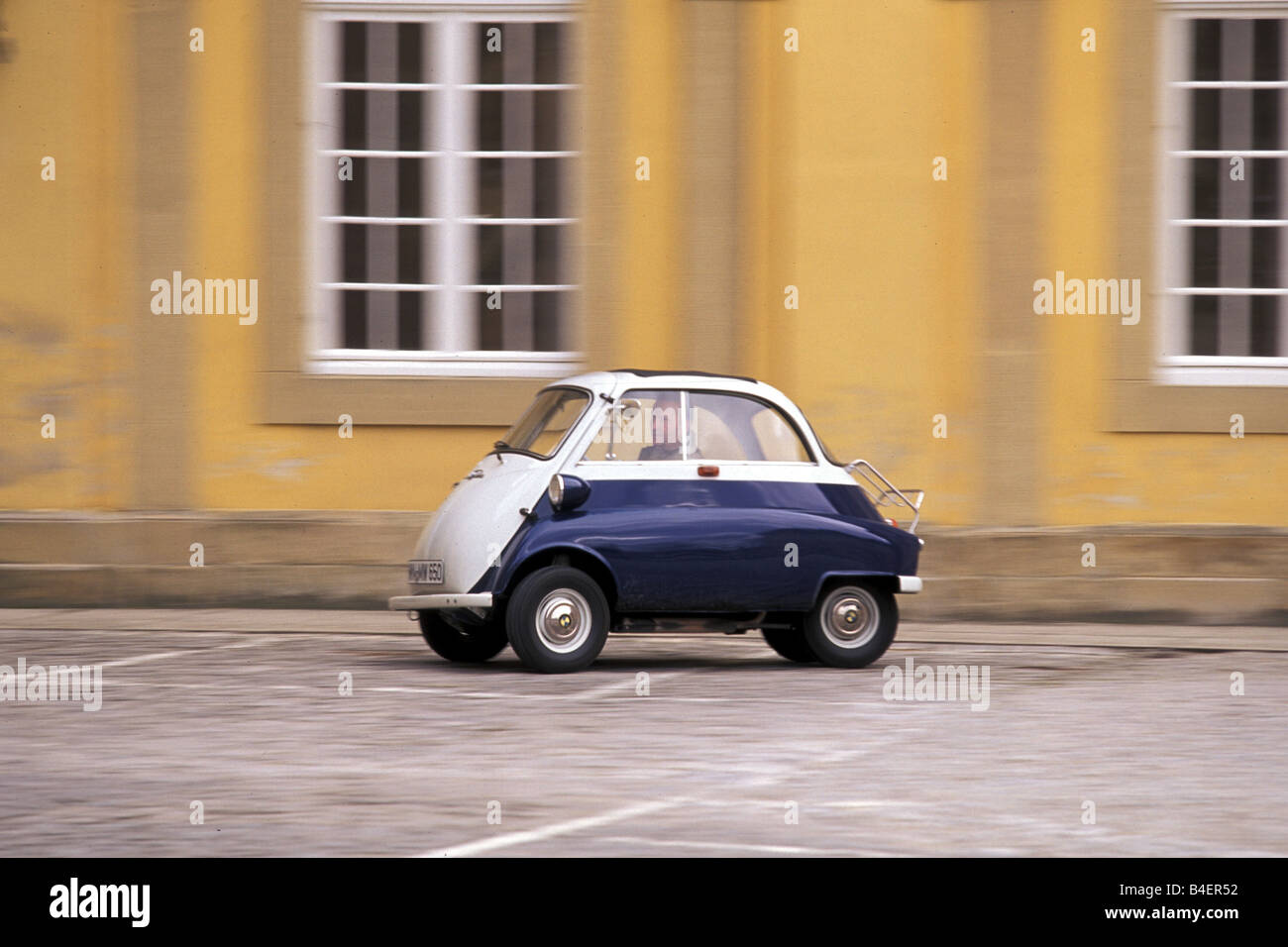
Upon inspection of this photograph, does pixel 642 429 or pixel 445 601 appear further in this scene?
pixel 642 429

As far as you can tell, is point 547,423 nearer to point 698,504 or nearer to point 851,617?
point 698,504

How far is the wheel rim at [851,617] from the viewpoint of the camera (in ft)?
35.5

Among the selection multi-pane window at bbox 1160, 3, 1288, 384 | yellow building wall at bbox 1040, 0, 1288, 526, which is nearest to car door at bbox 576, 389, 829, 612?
yellow building wall at bbox 1040, 0, 1288, 526

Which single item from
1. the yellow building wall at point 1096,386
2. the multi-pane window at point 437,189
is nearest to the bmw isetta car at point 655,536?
the multi-pane window at point 437,189

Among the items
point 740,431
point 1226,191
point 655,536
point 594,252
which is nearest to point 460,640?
point 655,536

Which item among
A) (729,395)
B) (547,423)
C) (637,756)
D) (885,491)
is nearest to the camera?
(637,756)

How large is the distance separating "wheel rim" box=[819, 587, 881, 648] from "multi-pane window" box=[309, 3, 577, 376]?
4383 millimetres

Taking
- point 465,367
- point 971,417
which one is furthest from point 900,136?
point 465,367

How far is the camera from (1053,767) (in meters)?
7.50

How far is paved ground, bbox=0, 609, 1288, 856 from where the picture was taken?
6.11m

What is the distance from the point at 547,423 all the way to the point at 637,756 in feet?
11.3

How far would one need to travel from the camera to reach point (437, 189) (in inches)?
577

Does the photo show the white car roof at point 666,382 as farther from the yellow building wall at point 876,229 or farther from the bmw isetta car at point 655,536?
the yellow building wall at point 876,229

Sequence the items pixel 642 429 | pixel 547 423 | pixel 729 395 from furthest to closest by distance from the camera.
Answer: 1. pixel 729 395
2. pixel 547 423
3. pixel 642 429
